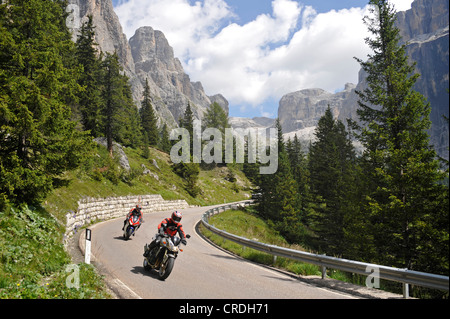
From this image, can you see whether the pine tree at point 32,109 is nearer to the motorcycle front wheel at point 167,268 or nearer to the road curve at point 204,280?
the road curve at point 204,280

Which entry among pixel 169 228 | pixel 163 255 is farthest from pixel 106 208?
pixel 163 255

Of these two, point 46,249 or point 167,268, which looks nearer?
point 167,268

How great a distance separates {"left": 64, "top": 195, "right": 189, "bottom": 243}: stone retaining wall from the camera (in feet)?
52.9

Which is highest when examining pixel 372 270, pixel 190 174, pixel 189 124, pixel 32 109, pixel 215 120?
pixel 215 120

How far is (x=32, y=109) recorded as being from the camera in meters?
11.2

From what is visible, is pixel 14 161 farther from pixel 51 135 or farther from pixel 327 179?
pixel 327 179

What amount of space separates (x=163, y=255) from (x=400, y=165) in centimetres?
1178

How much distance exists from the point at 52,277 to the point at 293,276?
286 inches

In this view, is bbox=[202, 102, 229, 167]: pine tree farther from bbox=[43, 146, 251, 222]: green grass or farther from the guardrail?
the guardrail

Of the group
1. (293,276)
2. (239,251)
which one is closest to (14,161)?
(239,251)

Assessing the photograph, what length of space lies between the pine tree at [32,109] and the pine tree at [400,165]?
49.1ft

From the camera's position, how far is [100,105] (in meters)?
32.9

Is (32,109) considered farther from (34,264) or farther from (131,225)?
(131,225)

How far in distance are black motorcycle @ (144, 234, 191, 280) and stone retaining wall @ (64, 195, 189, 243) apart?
667 centimetres
